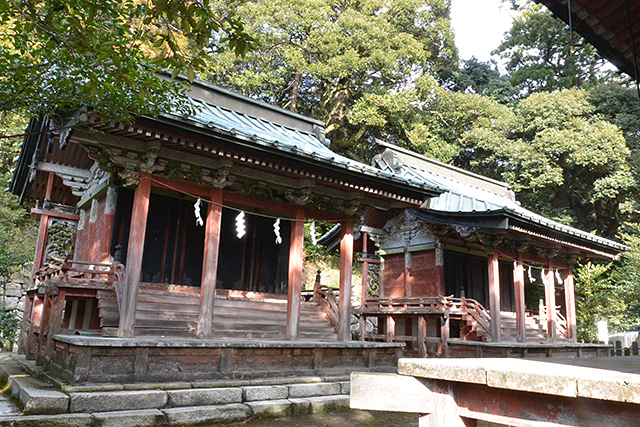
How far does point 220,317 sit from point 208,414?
12.0ft

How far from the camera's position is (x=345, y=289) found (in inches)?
427

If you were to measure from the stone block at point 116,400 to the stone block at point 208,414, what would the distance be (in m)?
0.28

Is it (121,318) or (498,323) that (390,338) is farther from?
(121,318)

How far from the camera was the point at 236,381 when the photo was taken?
809 centimetres

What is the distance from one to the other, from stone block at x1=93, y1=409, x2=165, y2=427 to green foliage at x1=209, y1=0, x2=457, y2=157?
21073 mm

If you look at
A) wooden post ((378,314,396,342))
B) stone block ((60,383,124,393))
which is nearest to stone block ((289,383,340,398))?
stone block ((60,383,124,393))

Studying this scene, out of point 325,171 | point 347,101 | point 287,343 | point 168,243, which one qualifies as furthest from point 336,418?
point 347,101

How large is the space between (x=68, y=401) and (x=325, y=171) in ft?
20.2

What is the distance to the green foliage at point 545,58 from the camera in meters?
32.9

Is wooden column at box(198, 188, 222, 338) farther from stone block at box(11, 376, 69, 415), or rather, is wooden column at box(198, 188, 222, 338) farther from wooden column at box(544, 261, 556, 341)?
wooden column at box(544, 261, 556, 341)

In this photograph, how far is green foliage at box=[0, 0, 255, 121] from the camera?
13.7 ft

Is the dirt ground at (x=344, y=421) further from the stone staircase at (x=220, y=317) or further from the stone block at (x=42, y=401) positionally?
the stone staircase at (x=220, y=317)

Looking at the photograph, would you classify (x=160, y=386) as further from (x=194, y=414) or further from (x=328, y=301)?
(x=328, y=301)

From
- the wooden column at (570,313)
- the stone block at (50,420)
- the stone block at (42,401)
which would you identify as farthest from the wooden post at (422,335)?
the stone block at (42,401)
